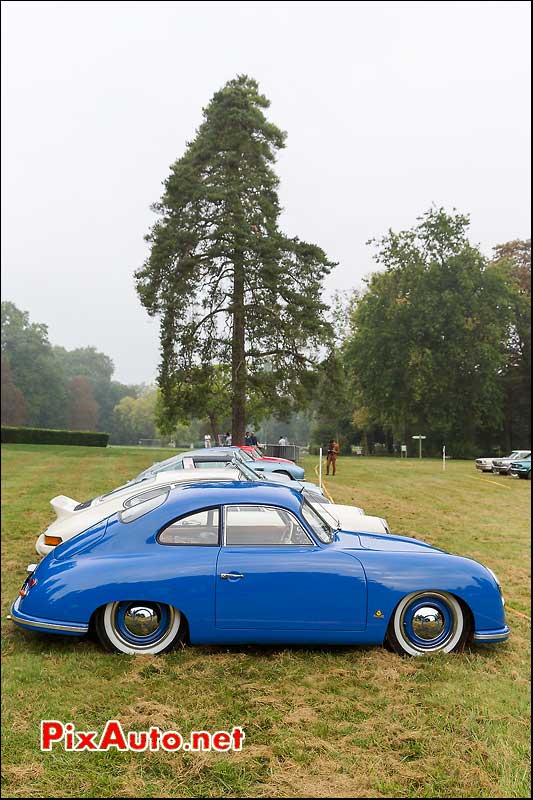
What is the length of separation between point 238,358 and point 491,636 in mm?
2634

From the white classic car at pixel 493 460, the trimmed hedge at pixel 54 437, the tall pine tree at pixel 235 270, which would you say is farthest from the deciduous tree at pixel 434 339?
the trimmed hedge at pixel 54 437

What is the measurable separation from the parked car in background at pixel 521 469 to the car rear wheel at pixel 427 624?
1.06 metres

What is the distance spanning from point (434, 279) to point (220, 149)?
2199 millimetres

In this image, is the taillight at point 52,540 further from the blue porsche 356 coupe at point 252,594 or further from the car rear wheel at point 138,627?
the car rear wheel at point 138,627

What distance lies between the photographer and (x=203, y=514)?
3.83 metres

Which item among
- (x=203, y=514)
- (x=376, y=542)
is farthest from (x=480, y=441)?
(x=203, y=514)

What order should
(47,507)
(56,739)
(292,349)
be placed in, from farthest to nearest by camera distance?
(47,507), (292,349), (56,739)

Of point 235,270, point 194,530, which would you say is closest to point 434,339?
point 235,270

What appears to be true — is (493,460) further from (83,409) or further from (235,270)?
(83,409)

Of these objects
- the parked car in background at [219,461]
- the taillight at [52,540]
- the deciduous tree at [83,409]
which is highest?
the deciduous tree at [83,409]

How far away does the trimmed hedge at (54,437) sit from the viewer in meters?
7.26

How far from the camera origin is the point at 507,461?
4219mm

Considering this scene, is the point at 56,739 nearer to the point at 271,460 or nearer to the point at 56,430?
the point at 271,460

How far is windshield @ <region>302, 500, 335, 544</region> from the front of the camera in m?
3.75
